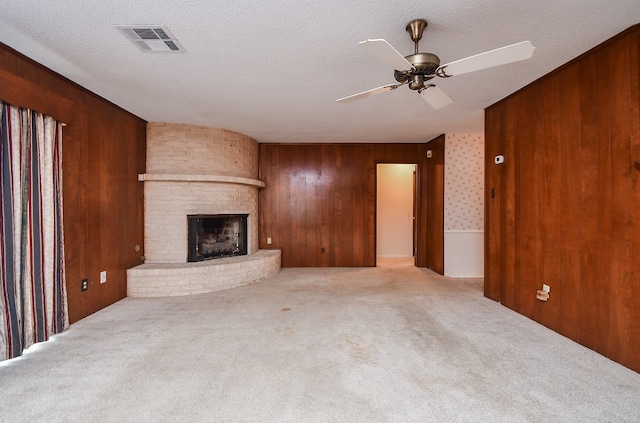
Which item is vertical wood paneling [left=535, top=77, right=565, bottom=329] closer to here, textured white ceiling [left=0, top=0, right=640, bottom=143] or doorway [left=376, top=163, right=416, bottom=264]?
textured white ceiling [left=0, top=0, right=640, bottom=143]

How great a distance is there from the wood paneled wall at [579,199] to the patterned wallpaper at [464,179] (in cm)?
139

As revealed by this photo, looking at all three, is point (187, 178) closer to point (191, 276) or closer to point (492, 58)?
point (191, 276)

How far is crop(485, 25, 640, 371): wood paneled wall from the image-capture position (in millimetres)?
2023

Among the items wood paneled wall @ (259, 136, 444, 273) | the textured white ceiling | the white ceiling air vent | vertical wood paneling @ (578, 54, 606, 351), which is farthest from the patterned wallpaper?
the white ceiling air vent

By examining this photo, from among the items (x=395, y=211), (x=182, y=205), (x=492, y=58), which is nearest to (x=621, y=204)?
(x=492, y=58)

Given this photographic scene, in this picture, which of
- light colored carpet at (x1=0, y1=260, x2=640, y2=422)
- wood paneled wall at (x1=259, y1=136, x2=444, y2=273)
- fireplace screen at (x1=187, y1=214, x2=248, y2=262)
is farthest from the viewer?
wood paneled wall at (x1=259, y1=136, x2=444, y2=273)

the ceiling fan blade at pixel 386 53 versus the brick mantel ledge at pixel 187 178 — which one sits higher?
the ceiling fan blade at pixel 386 53

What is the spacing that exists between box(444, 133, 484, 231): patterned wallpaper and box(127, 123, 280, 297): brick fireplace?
3.32 metres

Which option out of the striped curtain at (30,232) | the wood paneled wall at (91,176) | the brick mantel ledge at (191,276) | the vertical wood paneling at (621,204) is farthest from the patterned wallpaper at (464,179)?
the striped curtain at (30,232)

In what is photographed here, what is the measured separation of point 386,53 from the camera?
61.6 inches

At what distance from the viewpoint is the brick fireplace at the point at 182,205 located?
3707 mm

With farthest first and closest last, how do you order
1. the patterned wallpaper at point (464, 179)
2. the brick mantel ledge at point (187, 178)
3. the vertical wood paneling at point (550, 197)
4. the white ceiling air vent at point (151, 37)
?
the patterned wallpaper at point (464, 179) → the brick mantel ledge at point (187, 178) → the vertical wood paneling at point (550, 197) → the white ceiling air vent at point (151, 37)

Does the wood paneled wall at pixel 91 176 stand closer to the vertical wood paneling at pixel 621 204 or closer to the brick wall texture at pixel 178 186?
the brick wall texture at pixel 178 186

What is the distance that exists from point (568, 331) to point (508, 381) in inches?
44.8
